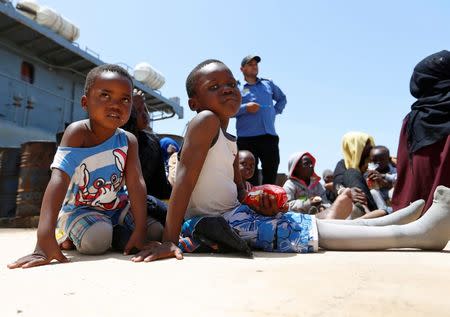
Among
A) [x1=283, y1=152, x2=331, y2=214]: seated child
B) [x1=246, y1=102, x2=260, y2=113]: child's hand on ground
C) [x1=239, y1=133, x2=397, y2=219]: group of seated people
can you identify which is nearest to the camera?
[x1=239, y1=133, x2=397, y2=219]: group of seated people

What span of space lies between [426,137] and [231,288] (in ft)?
6.62

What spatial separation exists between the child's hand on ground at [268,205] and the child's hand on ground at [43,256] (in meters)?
0.83

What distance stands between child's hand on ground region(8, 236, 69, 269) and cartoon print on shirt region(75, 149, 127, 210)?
0.35 metres

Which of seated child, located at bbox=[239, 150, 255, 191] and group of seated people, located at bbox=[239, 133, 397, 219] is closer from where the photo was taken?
group of seated people, located at bbox=[239, 133, 397, 219]

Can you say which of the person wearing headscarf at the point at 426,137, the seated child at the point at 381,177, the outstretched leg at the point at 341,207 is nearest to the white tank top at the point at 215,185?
the outstretched leg at the point at 341,207

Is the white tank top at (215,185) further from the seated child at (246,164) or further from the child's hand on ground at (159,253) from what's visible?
the seated child at (246,164)

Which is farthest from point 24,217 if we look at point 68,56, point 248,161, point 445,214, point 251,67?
A: point 68,56

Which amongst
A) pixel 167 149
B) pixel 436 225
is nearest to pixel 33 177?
pixel 167 149

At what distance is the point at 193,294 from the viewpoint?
2.92ft

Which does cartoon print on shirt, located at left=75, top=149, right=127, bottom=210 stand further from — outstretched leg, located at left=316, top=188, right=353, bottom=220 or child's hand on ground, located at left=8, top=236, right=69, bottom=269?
outstretched leg, located at left=316, top=188, right=353, bottom=220

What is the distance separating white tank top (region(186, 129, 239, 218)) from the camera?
1.80 meters

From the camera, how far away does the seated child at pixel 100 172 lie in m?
1.62

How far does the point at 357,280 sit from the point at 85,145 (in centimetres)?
126

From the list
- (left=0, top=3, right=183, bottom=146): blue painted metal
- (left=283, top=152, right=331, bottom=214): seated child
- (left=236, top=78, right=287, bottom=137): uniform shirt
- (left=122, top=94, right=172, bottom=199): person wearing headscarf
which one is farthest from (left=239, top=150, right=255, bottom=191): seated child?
(left=0, top=3, right=183, bottom=146): blue painted metal
